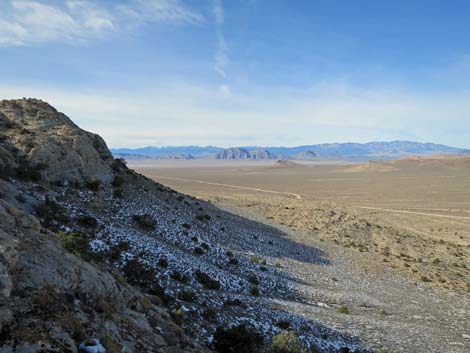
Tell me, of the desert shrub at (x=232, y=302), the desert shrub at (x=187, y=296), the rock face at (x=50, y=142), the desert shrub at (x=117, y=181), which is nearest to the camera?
the desert shrub at (x=187, y=296)

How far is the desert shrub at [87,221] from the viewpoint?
16344 millimetres

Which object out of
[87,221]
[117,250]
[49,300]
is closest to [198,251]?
[117,250]

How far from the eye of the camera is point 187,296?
1280 centimetres

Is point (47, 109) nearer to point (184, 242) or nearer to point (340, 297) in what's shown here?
point (184, 242)

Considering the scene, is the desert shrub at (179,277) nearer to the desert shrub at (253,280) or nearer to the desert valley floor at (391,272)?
the desert shrub at (253,280)

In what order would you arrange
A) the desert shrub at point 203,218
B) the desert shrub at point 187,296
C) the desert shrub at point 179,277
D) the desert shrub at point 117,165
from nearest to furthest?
1. the desert shrub at point 187,296
2. the desert shrub at point 179,277
3. the desert shrub at point 203,218
4. the desert shrub at point 117,165

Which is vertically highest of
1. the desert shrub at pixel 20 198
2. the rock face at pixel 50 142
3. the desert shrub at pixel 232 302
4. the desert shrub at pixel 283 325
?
the rock face at pixel 50 142

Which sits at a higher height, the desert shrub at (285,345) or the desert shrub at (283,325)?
the desert shrub at (285,345)

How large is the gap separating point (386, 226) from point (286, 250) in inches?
895

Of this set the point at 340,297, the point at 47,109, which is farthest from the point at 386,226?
the point at 47,109

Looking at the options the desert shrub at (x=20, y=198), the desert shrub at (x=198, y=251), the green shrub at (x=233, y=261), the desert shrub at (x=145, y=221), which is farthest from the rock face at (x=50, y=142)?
the green shrub at (x=233, y=261)

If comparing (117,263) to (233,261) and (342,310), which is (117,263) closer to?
(233,261)

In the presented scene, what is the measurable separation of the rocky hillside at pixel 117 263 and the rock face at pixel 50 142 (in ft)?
0.30

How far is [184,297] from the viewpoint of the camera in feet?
41.7
